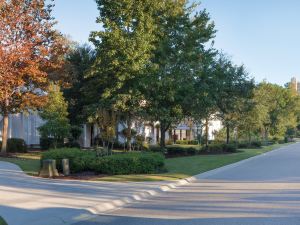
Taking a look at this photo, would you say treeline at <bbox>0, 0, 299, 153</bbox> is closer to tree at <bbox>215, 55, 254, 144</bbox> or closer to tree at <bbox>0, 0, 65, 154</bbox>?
tree at <bbox>0, 0, 65, 154</bbox>

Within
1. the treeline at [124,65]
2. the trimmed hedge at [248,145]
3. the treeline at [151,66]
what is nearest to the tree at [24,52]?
the treeline at [124,65]

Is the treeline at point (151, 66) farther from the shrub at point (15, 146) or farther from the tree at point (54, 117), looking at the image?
the shrub at point (15, 146)

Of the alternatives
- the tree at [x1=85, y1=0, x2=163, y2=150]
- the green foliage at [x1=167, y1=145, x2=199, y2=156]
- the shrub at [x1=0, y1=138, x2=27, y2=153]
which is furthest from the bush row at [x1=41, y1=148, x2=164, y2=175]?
the green foliage at [x1=167, y1=145, x2=199, y2=156]

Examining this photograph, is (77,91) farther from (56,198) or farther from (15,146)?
(56,198)

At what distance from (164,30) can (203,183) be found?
16.1 metres

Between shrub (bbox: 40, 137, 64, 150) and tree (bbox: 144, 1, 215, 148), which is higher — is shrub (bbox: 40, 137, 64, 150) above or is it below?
below

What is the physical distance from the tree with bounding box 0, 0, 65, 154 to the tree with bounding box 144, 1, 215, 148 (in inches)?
267

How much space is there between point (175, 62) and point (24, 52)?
9.99 m

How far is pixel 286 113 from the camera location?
7431 centimetres

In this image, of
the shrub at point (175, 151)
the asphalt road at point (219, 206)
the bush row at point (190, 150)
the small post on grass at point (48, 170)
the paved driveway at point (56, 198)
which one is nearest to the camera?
the asphalt road at point (219, 206)

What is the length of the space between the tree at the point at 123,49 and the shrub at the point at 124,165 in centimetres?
880

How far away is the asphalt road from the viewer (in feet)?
33.0

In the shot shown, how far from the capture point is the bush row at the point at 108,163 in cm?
1977

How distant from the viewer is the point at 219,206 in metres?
11.9
